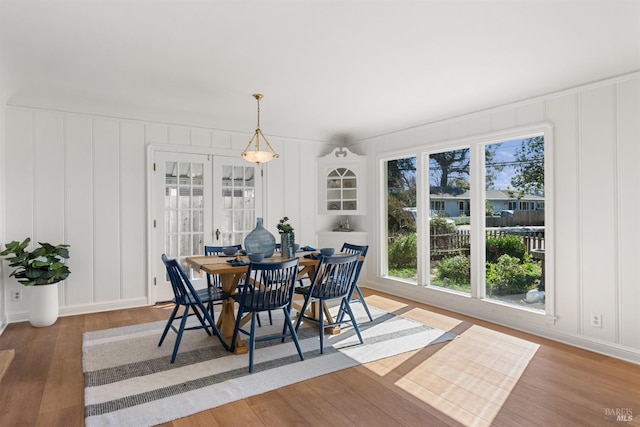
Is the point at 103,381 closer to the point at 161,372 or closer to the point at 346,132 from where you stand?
the point at 161,372

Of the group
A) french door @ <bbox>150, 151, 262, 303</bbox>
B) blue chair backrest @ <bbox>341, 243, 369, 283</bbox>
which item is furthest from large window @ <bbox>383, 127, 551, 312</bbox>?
french door @ <bbox>150, 151, 262, 303</bbox>

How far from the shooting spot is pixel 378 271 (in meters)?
5.88

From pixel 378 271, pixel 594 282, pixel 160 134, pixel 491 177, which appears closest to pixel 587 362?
pixel 594 282

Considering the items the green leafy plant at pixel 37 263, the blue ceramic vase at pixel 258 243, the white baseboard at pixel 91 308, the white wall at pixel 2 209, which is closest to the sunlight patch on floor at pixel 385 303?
the blue ceramic vase at pixel 258 243


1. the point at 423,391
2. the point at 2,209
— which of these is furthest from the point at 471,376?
the point at 2,209

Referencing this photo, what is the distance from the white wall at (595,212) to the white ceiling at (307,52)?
0.70 feet

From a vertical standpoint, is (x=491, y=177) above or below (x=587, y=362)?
above

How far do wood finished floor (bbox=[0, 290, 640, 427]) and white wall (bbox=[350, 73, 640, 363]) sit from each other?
26 cm

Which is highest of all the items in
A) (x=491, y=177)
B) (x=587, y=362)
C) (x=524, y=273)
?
(x=491, y=177)

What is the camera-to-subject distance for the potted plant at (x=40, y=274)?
383cm

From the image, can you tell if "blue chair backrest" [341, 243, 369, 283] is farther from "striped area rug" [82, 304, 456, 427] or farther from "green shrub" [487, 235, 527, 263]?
"green shrub" [487, 235, 527, 263]

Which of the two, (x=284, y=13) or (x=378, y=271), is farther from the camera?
(x=378, y=271)

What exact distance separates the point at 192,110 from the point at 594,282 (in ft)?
15.5

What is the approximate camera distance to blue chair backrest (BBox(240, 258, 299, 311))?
2898 mm
